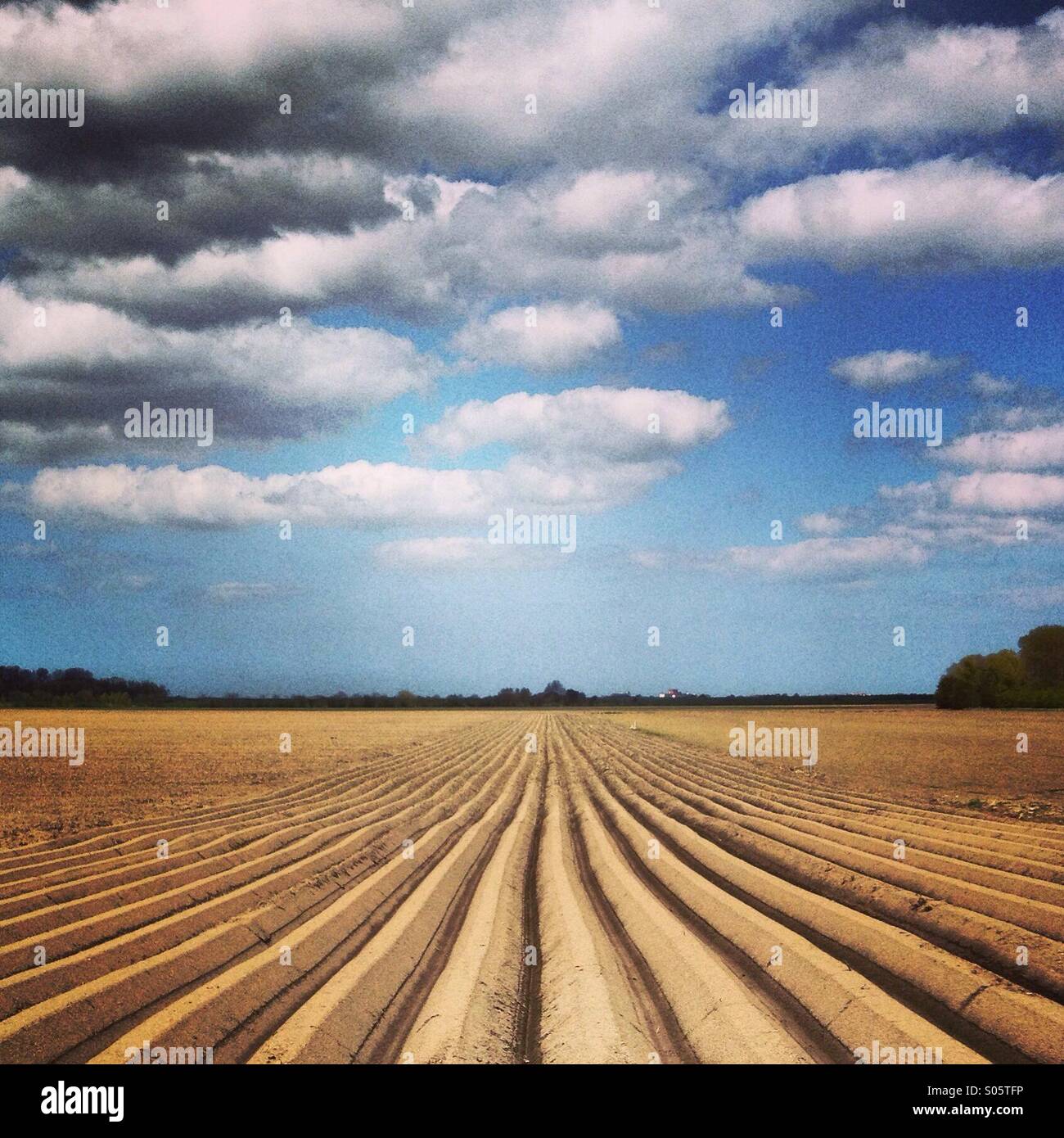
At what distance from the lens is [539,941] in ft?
26.7

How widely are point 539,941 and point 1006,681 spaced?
8560cm

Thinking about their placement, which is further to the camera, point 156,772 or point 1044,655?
point 1044,655

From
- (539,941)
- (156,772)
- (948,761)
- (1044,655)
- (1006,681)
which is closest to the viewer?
(539,941)

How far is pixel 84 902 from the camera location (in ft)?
28.6

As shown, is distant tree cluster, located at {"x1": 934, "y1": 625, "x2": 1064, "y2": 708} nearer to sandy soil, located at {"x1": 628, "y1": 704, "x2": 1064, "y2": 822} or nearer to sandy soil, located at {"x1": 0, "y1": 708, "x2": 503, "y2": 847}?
sandy soil, located at {"x1": 628, "y1": 704, "x2": 1064, "y2": 822}

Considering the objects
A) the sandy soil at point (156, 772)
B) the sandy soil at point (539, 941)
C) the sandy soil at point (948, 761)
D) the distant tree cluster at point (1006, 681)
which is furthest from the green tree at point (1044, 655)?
the sandy soil at point (539, 941)

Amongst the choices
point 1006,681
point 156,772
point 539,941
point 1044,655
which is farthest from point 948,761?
point 1044,655

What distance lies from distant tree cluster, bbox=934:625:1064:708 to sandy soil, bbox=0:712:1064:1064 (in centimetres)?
7196

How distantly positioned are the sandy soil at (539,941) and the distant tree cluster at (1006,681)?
72.0 metres

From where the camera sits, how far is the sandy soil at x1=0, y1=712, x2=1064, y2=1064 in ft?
18.9

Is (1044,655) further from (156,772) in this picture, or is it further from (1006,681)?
(156,772)

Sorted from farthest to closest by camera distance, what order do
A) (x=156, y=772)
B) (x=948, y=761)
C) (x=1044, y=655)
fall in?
(x=1044, y=655), (x=948, y=761), (x=156, y=772)
